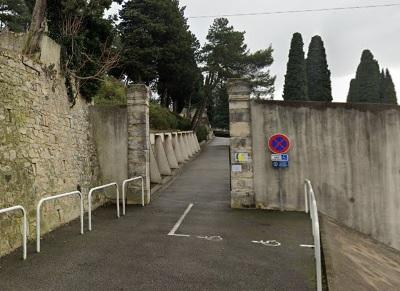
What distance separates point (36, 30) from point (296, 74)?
3072 centimetres

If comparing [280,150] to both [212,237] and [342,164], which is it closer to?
[342,164]

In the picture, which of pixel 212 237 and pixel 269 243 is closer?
pixel 269 243

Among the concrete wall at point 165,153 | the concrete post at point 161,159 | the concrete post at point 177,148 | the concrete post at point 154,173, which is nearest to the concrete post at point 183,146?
the concrete wall at point 165,153

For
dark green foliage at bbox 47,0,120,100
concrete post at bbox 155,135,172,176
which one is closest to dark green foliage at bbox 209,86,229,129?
concrete post at bbox 155,135,172,176

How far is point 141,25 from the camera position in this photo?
21875 mm

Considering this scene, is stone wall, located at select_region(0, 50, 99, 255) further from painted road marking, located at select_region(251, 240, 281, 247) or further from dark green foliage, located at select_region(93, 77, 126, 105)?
dark green foliage, located at select_region(93, 77, 126, 105)

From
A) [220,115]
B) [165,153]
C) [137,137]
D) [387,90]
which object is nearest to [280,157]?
[137,137]

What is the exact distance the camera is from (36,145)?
6.39m

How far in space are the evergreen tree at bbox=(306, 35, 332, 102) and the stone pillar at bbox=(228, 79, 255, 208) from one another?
29.5 m

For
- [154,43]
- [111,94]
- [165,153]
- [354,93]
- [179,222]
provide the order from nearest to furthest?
[179,222] → [165,153] → [111,94] → [154,43] → [354,93]

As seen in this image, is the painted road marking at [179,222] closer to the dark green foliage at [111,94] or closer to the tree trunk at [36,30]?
the tree trunk at [36,30]

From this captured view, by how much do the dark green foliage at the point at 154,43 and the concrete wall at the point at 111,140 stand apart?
11.5 metres

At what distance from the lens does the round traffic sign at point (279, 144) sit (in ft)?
27.0

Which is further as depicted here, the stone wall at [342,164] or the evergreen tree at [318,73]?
the evergreen tree at [318,73]
